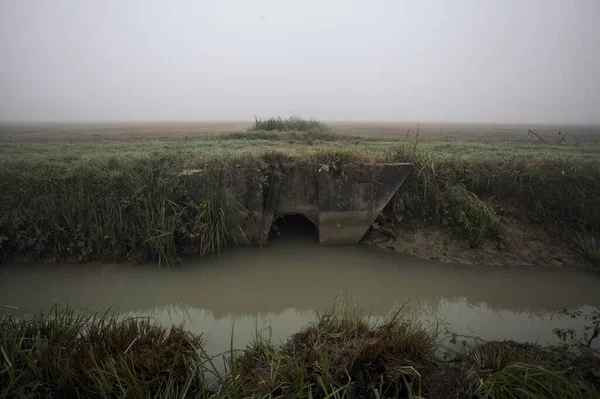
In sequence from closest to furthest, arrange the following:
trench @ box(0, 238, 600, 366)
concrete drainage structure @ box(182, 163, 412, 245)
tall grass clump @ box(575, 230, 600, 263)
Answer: trench @ box(0, 238, 600, 366) < tall grass clump @ box(575, 230, 600, 263) < concrete drainage structure @ box(182, 163, 412, 245)

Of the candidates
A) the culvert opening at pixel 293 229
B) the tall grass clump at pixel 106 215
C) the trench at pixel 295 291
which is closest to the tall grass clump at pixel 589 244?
the trench at pixel 295 291

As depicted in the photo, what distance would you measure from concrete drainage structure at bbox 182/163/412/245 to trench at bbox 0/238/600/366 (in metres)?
0.47

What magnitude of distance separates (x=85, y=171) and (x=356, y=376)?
5185mm

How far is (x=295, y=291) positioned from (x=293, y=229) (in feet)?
6.50

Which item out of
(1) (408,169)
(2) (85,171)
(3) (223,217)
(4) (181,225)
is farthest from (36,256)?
(1) (408,169)

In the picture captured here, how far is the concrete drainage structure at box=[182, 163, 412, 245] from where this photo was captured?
217 inches

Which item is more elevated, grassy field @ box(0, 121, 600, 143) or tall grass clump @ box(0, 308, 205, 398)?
grassy field @ box(0, 121, 600, 143)

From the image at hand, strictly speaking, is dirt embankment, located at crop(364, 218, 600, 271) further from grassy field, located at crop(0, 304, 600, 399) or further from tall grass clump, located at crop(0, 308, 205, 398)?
tall grass clump, located at crop(0, 308, 205, 398)

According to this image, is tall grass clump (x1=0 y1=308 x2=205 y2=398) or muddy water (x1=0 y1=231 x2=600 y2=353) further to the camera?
muddy water (x1=0 y1=231 x2=600 y2=353)

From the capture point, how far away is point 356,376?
2.53 metres

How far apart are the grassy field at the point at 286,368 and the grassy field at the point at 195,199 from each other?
243 cm

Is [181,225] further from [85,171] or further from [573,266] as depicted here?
[573,266]

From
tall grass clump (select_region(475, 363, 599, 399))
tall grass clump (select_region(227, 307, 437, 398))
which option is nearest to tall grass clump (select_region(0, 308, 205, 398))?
tall grass clump (select_region(227, 307, 437, 398))

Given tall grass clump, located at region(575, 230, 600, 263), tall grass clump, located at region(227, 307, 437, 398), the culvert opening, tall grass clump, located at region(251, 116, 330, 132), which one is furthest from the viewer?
tall grass clump, located at region(251, 116, 330, 132)
